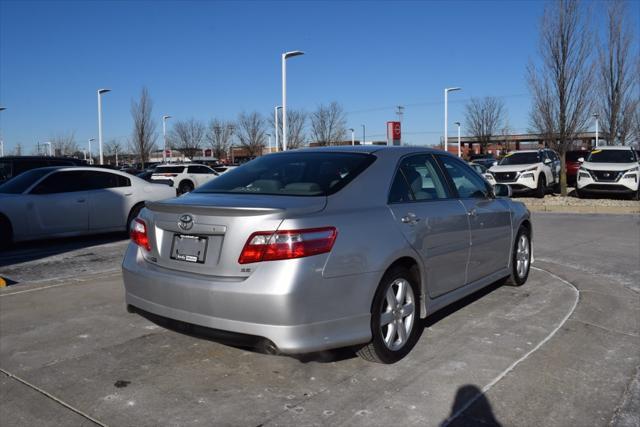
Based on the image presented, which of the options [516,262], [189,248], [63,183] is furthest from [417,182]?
[63,183]

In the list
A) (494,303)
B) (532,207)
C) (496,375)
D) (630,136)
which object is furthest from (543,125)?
(630,136)

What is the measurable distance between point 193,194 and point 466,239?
2.30 metres

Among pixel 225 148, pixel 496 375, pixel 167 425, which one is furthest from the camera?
pixel 225 148

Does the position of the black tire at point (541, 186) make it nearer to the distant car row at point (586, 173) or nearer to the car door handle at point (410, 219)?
the distant car row at point (586, 173)

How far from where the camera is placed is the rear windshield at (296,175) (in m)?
3.96

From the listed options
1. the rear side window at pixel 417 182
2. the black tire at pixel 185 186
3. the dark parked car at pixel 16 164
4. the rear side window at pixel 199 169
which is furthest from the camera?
the rear side window at pixel 199 169

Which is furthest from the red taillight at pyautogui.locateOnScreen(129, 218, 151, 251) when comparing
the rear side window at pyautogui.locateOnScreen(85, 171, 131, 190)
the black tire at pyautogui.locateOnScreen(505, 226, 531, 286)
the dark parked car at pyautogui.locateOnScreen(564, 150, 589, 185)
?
the dark parked car at pyautogui.locateOnScreen(564, 150, 589, 185)

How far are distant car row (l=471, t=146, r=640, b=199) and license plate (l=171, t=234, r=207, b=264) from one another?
14562 millimetres

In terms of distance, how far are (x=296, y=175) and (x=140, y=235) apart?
1.20 metres

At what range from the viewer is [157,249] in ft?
12.5

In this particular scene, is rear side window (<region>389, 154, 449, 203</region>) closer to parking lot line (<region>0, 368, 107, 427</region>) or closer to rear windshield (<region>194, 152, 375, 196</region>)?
rear windshield (<region>194, 152, 375, 196</region>)

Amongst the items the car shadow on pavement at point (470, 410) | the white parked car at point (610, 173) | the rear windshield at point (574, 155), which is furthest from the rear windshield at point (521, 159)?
the car shadow on pavement at point (470, 410)

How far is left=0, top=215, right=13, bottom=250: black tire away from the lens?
929cm

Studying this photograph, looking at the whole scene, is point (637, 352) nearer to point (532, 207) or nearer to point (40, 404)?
point (40, 404)
